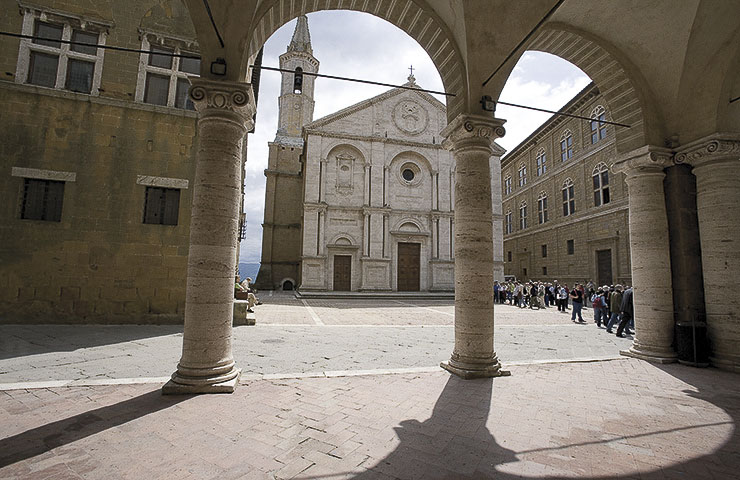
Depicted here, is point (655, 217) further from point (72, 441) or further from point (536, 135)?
point (536, 135)

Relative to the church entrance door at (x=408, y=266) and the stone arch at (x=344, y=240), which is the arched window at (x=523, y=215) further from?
the stone arch at (x=344, y=240)

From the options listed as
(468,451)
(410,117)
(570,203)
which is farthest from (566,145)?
(468,451)

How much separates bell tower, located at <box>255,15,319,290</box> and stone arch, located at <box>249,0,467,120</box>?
23.3 metres

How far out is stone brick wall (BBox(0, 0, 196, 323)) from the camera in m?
9.06

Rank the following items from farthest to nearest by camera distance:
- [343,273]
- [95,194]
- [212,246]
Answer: [343,273]
[95,194]
[212,246]

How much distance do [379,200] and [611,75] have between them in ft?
65.2

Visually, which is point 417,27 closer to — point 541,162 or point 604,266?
point 604,266

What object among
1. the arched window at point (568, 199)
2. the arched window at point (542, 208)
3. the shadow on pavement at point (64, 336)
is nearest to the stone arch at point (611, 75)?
the shadow on pavement at point (64, 336)

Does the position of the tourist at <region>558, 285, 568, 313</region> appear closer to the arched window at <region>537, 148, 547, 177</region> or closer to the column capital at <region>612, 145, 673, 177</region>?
the column capital at <region>612, 145, 673, 177</region>

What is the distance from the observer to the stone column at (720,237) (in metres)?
6.29

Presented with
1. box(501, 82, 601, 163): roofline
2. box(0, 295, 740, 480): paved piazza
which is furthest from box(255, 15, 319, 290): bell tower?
box(0, 295, 740, 480): paved piazza

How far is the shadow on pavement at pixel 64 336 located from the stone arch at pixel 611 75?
10.7 m

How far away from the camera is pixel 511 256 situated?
36625 mm

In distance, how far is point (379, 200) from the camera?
2678 cm
